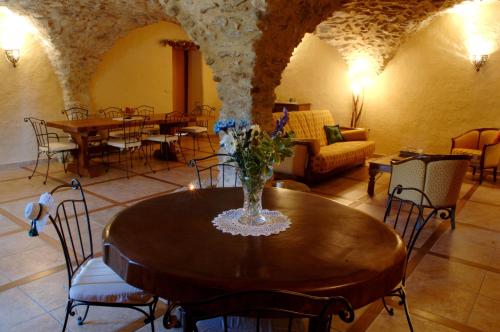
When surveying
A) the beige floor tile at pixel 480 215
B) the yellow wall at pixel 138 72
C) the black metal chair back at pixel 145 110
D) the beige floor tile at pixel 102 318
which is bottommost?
the beige floor tile at pixel 102 318

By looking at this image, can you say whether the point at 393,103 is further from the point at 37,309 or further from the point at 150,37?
the point at 37,309

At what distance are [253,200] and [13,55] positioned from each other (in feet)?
17.8

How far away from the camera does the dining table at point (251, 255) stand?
3.80ft

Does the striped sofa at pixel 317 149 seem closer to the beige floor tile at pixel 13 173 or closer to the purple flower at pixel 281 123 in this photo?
the purple flower at pixel 281 123

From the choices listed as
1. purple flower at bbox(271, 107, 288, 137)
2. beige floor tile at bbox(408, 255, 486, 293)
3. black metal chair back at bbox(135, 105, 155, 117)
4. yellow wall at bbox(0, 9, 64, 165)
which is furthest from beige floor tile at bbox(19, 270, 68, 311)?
black metal chair back at bbox(135, 105, 155, 117)

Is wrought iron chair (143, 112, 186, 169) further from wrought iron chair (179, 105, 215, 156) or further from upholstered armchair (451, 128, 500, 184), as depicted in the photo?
upholstered armchair (451, 128, 500, 184)

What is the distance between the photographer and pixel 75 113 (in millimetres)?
6086

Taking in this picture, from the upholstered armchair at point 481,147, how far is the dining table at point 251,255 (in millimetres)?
4549

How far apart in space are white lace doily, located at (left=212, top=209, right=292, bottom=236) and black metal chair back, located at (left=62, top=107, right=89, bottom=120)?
A: 5306mm

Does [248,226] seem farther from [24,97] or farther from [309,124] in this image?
[24,97]

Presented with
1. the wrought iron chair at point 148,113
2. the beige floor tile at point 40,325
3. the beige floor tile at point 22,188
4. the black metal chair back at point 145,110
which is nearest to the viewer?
the beige floor tile at point 40,325

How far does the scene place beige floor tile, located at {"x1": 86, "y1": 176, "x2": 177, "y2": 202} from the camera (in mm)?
4297

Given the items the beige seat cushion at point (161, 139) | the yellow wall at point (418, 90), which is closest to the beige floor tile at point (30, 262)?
the beige seat cushion at point (161, 139)

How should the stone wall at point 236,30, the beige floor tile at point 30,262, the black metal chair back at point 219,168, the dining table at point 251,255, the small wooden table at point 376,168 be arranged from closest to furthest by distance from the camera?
the dining table at point 251,255
the black metal chair back at point 219,168
the beige floor tile at point 30,262
the stone wall at point 236,30
the small wooden table at point 376,168
